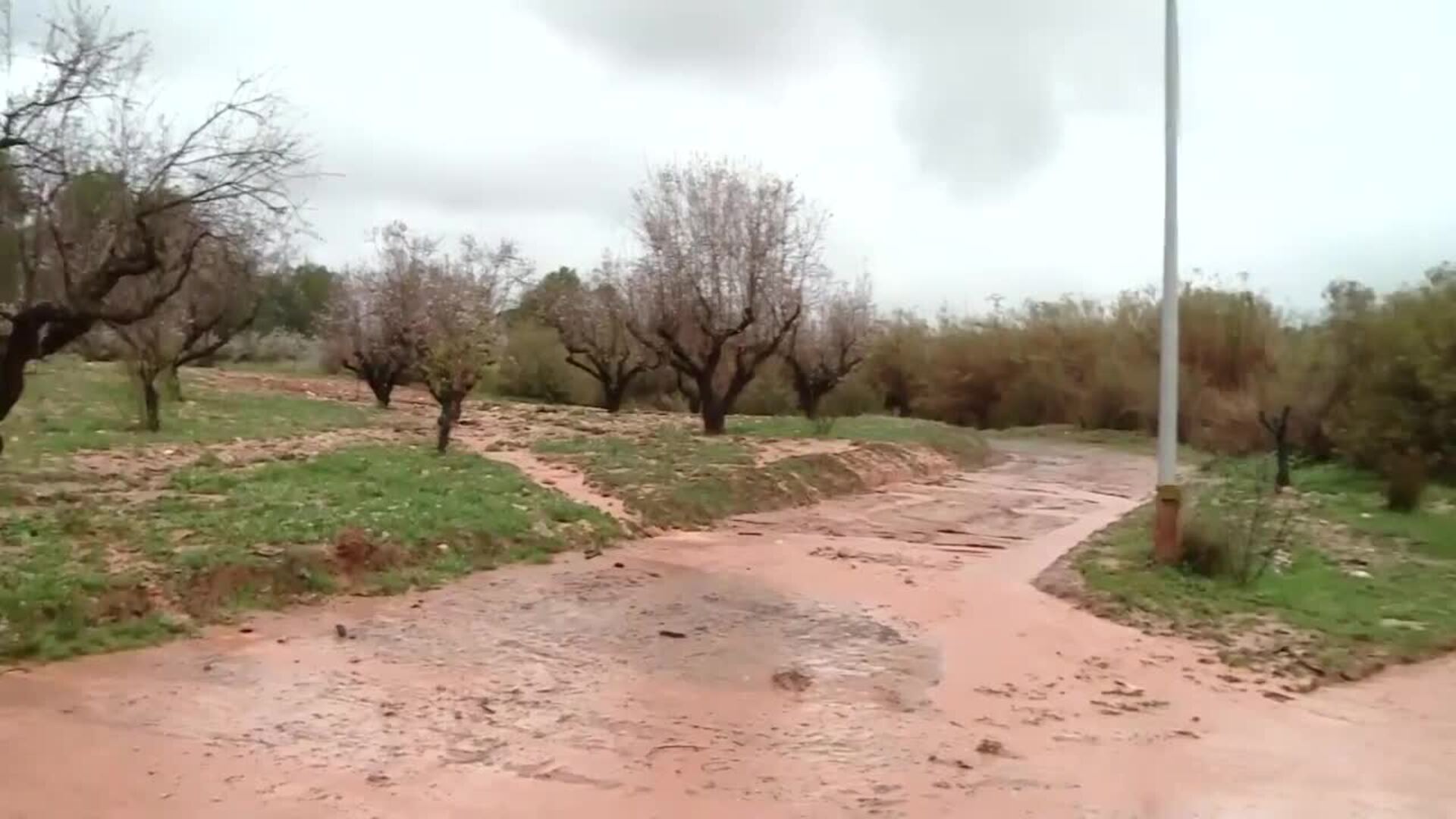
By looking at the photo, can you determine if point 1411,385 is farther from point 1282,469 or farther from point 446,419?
point 446,419

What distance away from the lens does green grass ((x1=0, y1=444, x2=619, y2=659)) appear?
32.6 ft

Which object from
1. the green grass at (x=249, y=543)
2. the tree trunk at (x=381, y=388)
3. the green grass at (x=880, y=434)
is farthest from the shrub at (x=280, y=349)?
the green grass at (x=249, y=543)

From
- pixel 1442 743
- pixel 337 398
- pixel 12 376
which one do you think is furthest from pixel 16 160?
pixel 337 398

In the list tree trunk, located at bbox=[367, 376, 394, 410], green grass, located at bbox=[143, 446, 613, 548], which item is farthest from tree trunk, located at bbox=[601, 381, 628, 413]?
green grass, located at bbox=[143, 446, 613, 548]

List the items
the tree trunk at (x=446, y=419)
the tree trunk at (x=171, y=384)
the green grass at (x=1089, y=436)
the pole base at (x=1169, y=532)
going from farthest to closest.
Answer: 1. the green grass at (x=1089, y=436)
2. the tree trunk at (x=171, y=384)
3. the tree trunk at (x=446, y=419)
4. the pole base at (x=1169, y=532)

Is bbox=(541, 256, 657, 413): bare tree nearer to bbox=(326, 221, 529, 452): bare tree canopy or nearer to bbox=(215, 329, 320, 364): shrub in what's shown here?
bbox=(326, 221, 529, 452): bare tree canopy

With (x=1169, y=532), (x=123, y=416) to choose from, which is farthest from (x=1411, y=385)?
(x=123, y=416)

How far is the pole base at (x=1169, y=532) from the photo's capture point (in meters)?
13.6

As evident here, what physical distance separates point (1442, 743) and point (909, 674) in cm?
375

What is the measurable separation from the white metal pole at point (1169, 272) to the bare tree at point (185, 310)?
1151 cm

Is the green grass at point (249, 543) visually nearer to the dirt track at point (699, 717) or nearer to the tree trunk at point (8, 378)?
the dirt track at point (699, 717)

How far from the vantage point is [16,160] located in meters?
13.4

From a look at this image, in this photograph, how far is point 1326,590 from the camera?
13102mm

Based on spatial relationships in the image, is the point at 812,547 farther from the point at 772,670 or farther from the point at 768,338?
the point at 768,338
